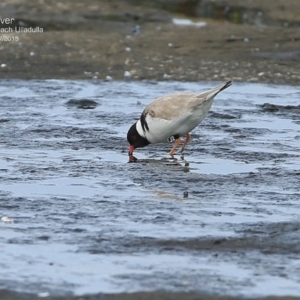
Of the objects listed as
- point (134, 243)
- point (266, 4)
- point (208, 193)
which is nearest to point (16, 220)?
point (134, 243)

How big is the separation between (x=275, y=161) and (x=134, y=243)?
3.58m

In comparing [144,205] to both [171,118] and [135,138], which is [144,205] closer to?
[171,118]

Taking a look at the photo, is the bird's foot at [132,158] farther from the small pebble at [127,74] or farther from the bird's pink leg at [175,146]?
the small pebble at [127,74]

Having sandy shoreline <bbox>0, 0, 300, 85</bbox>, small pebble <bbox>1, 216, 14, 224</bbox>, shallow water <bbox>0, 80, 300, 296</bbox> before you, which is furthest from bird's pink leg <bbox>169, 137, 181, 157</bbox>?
sandy shoreline <bbox>0, 0, 300, 85</bbox>

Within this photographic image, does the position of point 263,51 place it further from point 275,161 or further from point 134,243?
point 134,243

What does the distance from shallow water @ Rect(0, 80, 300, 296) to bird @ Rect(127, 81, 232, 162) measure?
0.77ft

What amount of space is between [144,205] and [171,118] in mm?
2534

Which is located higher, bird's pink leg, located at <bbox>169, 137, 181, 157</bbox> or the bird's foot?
bird's pink leg, located at <bbox>169, 137, 181, 157</bbox>

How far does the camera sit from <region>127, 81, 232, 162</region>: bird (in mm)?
10586

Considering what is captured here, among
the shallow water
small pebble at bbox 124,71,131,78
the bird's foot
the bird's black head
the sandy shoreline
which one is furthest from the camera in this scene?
the sandy shoreline

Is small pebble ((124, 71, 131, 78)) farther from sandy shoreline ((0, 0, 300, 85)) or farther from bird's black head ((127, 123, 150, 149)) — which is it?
bird's black head ((127, 123, 150, 149))

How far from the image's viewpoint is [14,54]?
18.5 m

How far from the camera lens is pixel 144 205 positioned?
821 centimetres

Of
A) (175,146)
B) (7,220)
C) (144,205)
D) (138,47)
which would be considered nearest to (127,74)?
(138,47)
